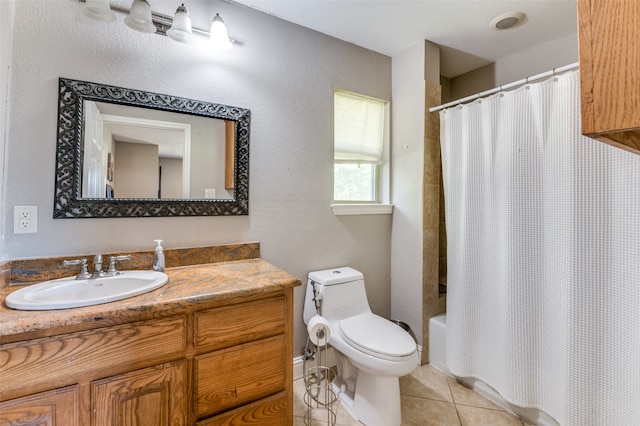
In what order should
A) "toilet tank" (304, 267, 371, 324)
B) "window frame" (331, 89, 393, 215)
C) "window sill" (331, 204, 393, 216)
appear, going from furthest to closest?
1. "window frame" (331, 89, 393, 215)
2. "window sill" (331, 204, 393, 216)
3. "toilet tank" (304, 267, 371, 324)

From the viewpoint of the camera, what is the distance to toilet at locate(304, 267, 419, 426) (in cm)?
146

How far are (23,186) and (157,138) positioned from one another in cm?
57

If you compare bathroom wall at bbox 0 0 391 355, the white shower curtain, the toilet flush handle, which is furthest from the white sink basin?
the white shower curtain

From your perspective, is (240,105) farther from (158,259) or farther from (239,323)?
(239,323)

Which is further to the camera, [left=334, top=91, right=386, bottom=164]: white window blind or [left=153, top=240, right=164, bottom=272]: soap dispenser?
[left=334, top=91, right=386, bottom=164]: white window blind

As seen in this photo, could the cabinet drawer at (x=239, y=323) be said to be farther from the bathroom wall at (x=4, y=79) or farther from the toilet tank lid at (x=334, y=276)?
the bathroom wall at (x=4, y=79)

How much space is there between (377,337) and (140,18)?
1898mm

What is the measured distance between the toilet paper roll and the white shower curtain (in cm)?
92

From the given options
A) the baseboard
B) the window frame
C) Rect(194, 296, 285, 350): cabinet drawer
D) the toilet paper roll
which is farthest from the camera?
the window frame

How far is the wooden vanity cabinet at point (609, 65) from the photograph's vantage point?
46 cm

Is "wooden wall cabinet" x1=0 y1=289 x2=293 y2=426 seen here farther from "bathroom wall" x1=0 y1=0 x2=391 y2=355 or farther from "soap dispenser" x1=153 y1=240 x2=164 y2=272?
"bathroom wall" x1=0 y1=0 x2=391 y2=355

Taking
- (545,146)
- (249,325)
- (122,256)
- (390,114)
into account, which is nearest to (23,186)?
(122,256)

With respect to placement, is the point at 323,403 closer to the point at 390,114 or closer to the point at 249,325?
the point at 249,325

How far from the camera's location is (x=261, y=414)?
121cm
